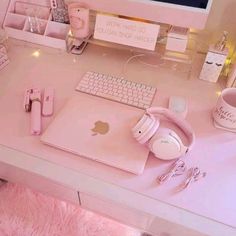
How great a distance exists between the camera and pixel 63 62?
89 cm

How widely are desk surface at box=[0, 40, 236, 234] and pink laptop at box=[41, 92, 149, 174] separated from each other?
2 centimetres

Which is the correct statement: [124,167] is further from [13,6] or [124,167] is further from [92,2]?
[13,6]

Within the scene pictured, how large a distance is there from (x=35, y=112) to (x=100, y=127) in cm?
18

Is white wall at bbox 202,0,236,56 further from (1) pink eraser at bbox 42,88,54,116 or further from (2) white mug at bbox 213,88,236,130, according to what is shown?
(1) pink eraser at bbox 42,88,54,116

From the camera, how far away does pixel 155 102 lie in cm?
77

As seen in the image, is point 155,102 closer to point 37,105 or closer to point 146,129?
point 146,129

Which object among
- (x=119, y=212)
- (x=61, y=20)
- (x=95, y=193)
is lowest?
(x=119, y=212)

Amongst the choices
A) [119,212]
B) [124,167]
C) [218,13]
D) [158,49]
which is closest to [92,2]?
[158,49]

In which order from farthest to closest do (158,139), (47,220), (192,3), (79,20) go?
1. (47,220)
2. (79,20)
3. (192,3)
4. (158,139)

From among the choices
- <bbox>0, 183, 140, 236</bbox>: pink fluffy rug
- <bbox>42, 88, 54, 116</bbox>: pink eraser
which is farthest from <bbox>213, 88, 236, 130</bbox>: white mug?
<bbox>0, 183, 140, 236</bbox>: pink fluffy rug

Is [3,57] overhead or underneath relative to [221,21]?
underneath

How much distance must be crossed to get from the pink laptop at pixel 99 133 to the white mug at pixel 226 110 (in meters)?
0.21

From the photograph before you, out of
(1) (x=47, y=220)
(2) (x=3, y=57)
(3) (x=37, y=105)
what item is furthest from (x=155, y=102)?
(1) (x=47, y=220)

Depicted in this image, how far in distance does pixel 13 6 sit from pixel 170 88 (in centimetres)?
65
